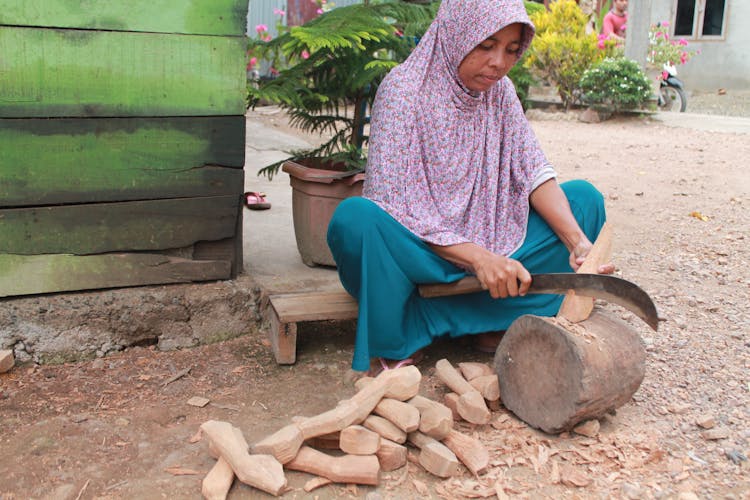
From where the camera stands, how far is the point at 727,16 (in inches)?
584

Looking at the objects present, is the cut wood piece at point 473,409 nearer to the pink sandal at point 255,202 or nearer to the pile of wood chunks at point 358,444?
the pile of wood chunks at point 358,444

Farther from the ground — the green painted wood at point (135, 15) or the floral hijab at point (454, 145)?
the green painted wood at point (135, 15)

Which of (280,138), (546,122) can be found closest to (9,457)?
(280,138)

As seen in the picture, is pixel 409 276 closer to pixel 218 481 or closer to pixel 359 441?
pixel 359 441

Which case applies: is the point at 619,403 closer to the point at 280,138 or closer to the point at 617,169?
the point at 617,169

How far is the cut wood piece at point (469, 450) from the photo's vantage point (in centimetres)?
213

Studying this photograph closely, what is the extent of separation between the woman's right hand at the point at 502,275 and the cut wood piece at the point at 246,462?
0.91 meters

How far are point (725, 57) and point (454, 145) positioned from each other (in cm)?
1439

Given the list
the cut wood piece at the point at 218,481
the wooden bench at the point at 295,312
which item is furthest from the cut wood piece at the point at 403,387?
the wooden bench at the point at 295,312

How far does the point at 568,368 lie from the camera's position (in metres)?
2.22

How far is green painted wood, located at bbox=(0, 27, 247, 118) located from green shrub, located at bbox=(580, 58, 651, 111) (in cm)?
794

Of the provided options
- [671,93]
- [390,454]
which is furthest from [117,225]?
[671,93]

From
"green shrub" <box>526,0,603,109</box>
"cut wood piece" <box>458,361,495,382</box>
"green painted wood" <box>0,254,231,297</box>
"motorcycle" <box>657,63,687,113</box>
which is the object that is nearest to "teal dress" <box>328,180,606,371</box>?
"cut wood piece" <box>458,361,495,382</box>

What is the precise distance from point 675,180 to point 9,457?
544cm
